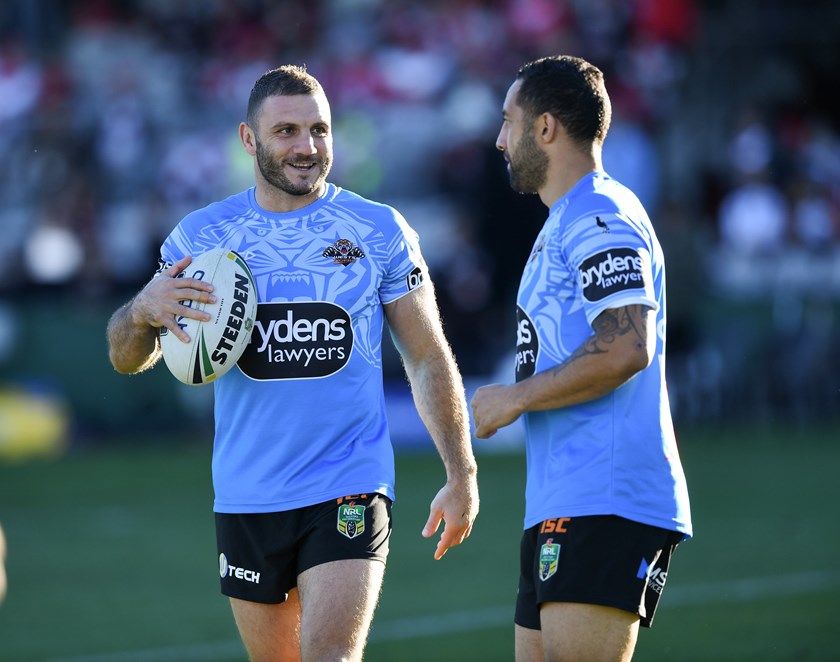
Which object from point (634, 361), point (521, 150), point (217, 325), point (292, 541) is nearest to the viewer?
point (634, 361)

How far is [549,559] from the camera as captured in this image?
4777 mm

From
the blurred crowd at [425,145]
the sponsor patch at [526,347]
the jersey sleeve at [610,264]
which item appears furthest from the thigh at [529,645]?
the blurred crowd at [425,145]

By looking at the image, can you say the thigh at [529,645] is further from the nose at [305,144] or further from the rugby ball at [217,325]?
the nose at [305,144]

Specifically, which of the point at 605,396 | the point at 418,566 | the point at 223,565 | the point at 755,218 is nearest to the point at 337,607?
the point at 223,565

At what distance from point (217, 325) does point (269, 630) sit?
3.78ft

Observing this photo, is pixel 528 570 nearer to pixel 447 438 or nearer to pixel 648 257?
pixel 447 438

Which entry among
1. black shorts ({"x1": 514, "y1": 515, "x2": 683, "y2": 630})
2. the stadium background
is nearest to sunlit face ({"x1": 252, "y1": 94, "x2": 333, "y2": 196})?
black shorts ({"x1": 514, "y1": 515, "x2": 683, "y2": 630})

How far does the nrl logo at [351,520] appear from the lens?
5238 millimetres

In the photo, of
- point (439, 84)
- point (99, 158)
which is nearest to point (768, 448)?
point (439, 84)

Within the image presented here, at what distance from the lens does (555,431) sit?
492 centimetres

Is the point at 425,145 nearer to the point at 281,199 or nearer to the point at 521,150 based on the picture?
the point at 281,199

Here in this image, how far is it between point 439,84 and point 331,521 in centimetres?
1425

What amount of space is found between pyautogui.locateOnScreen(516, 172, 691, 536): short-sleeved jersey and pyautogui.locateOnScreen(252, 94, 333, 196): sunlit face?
1002mm

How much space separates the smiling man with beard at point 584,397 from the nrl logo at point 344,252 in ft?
2.32
